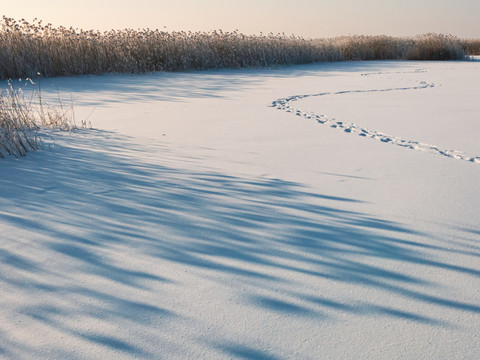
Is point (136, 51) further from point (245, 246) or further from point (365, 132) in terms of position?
point (245, 246)

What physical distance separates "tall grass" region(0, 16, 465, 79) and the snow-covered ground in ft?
19.0

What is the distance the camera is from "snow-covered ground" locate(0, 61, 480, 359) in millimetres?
1140

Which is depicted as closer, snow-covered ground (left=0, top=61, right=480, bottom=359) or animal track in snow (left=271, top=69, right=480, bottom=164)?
snow-covered ground (left=0, top=61, right=480, bottom=359)

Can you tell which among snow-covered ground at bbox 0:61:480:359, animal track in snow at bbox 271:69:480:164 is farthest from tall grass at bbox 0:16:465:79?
snow-covered ground at bbox 0:61:480:359

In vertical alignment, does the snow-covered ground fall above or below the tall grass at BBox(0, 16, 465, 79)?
below

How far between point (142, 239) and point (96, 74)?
778cm

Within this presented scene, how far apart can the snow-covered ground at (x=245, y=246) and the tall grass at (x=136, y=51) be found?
228 inches

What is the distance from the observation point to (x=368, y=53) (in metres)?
13.6

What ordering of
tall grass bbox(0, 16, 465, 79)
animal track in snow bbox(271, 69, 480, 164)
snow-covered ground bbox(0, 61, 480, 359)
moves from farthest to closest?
tall grass bbox(0, 16, 465, 79) → animal track in snow bbox(271, 69, 480, 164) → snow-covered ground bbox(0, 61, 480, 359)

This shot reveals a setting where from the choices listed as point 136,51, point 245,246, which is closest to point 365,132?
point 245,246

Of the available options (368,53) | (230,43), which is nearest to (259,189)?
(230,43)

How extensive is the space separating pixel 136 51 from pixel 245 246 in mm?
8701

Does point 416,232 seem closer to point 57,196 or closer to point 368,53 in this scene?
point 57,196

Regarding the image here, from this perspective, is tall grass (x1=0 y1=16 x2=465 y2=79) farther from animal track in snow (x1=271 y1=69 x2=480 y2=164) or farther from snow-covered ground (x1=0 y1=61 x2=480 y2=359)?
snow-covered ground (x1=0 y1=61 x2=480 y2=359)
